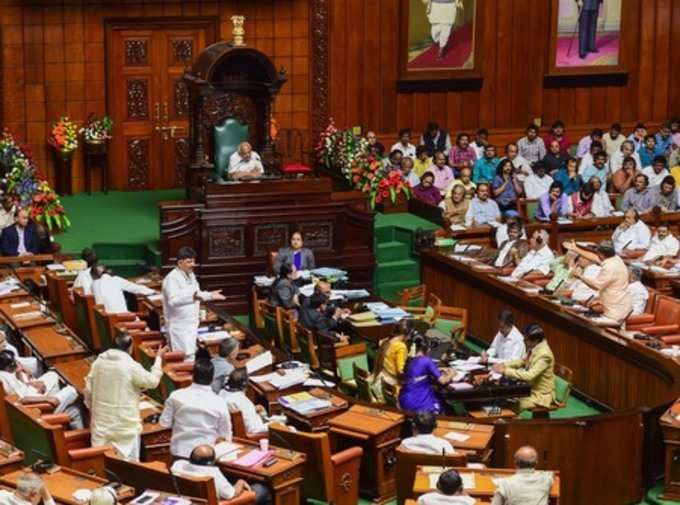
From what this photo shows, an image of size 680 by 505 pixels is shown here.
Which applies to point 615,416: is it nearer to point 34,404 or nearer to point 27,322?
point 34,404

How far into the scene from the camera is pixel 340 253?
62.7 feet

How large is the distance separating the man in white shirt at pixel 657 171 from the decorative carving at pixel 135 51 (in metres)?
7.53

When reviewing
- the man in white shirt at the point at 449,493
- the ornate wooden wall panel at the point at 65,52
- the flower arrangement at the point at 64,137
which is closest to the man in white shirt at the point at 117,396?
the man in white shirt at the point at 449,493

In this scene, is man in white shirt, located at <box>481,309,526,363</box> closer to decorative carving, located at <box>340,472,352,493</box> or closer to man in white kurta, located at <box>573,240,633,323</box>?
man in white kurta, located at <box>573,240,633,323</box>

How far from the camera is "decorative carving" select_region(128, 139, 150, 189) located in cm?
2247

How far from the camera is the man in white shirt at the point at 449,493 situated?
32.6ft

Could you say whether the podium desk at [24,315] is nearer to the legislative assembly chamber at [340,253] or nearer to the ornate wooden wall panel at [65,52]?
the legislative assembly chamber at [340,253]

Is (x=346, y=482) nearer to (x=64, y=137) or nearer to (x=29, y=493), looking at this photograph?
(x=29, y=493)

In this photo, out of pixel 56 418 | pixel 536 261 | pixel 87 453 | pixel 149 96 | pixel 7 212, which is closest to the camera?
pixel 87 453


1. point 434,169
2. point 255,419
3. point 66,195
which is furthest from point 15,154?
point 255,419

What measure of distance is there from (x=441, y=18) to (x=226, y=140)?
561 centimetres

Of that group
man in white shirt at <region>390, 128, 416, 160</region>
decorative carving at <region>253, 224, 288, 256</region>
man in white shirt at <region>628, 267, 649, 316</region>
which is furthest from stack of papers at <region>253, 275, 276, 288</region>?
man in white shirt at <region>390, 128, 416, 160</region>

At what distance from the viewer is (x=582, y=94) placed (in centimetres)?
2506

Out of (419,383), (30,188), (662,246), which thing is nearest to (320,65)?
(30,188)
